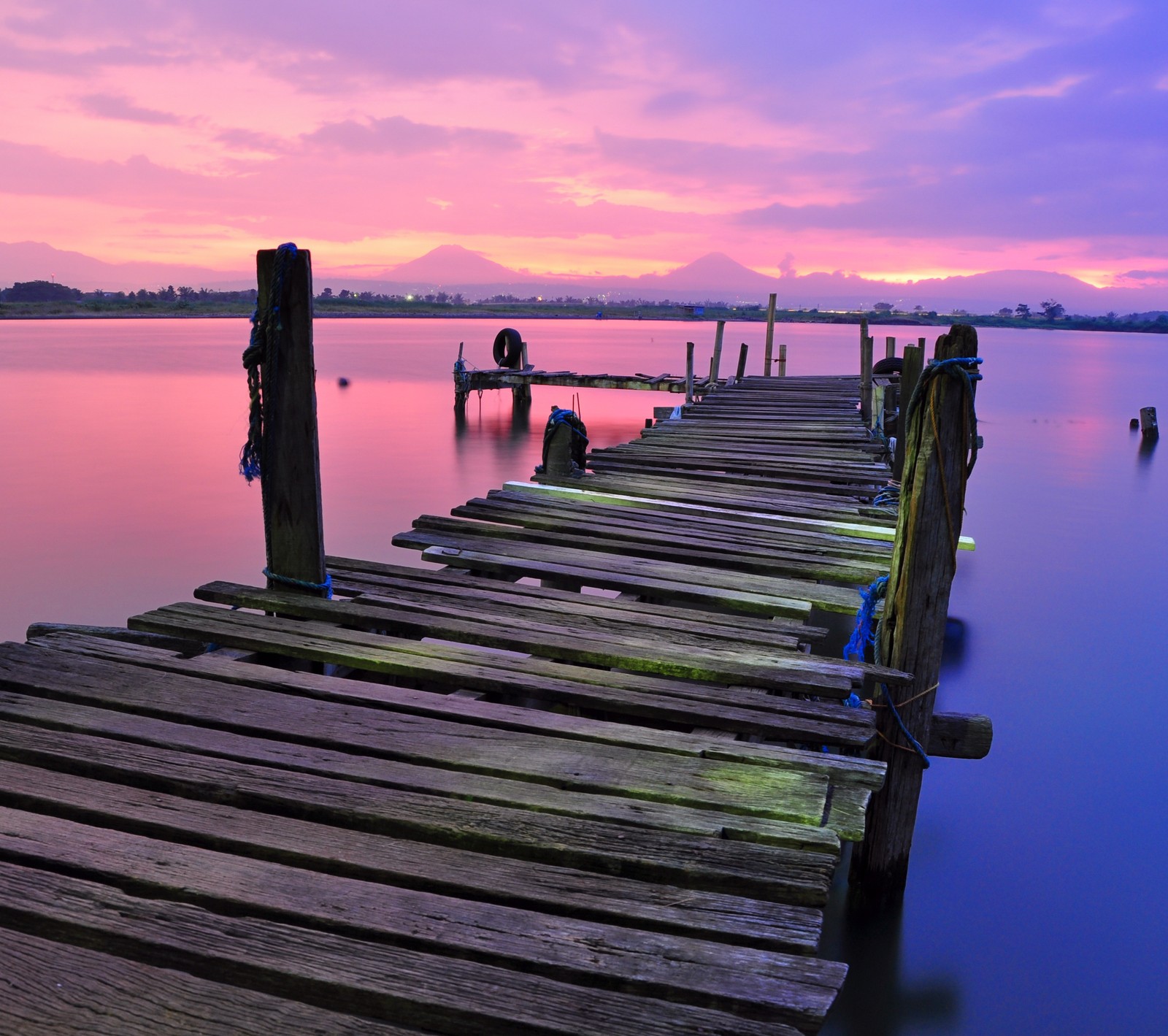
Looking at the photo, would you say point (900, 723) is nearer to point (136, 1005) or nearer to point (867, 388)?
point (136, 1005)

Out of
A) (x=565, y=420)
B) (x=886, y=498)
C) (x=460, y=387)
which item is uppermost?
(x=565, y=420)

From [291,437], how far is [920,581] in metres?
2.99

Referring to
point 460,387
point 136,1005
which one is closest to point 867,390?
point 136,1005

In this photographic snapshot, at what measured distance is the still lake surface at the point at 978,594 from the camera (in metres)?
4.82

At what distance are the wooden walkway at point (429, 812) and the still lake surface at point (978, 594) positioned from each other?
1.82 metres

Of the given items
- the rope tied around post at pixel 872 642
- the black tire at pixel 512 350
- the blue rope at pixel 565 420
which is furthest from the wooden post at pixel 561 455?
the black tire at pixel 512 350

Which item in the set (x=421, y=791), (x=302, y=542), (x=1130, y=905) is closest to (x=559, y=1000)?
(x=421, y=791)

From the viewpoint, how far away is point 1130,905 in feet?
17.6

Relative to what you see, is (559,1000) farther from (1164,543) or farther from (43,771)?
(1164,543)

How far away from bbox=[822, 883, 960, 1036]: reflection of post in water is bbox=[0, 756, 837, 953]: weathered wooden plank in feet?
7.14

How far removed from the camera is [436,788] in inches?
121

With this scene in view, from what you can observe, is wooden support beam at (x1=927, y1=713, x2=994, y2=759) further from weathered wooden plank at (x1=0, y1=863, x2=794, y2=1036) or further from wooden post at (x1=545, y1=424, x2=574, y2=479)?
wooden post at (x1=545, y1=424, x2=574, y2=479)

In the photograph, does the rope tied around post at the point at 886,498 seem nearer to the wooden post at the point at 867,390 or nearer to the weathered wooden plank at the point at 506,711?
the weathered wooden plank at the point at 506,711

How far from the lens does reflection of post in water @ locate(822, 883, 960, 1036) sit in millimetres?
4496
